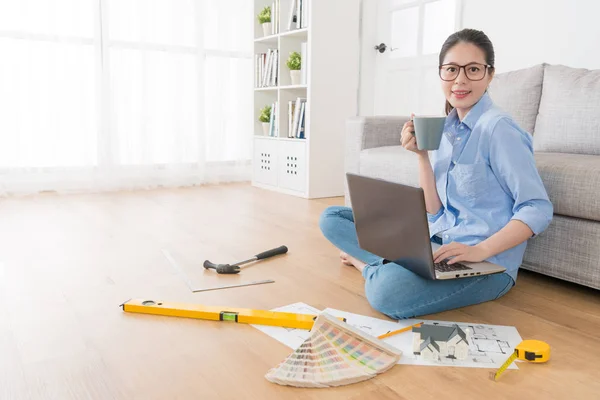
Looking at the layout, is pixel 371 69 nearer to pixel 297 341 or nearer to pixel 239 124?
pixel 239 124

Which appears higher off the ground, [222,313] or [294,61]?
[294,61]

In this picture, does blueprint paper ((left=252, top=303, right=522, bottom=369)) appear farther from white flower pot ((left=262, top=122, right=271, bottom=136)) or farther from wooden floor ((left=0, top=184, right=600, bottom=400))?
white flower pot ((left=262, top=122, right=271, bottom=136))

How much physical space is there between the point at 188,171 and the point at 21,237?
5.78ft

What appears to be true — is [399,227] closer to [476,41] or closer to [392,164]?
[476,41]

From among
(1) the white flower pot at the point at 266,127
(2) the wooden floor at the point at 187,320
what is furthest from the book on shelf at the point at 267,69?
(2) the wooden floor at the point at 187,320

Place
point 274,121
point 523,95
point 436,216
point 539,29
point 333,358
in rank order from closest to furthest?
point 333,358 < point 436,216 < point 523,95 < point 539,29 < point 274,121

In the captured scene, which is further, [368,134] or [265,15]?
[265,15]

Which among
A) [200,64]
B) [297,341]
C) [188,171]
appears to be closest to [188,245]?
[297,341]

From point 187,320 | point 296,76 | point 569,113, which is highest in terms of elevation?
point 296,76

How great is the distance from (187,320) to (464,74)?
957 millimetres

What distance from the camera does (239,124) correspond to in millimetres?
4242

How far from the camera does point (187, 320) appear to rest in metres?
1.42

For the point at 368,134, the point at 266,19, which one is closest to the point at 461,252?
the point at 368,134

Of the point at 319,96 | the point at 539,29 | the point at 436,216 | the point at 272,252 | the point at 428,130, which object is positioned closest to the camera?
the point at 428,130
